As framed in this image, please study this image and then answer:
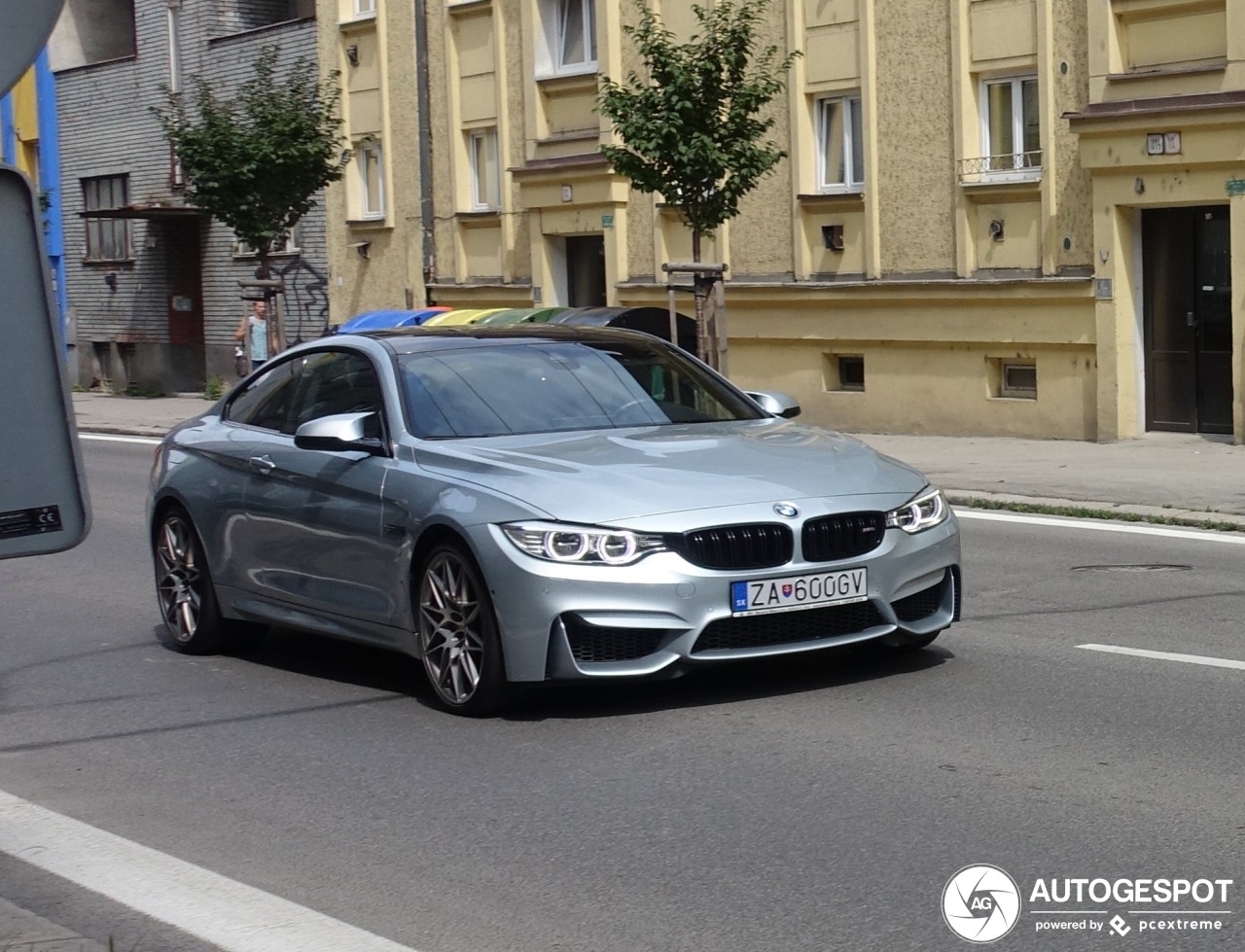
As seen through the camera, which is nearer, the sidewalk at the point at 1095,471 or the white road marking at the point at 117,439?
the sidewalk at the point at 1095,471

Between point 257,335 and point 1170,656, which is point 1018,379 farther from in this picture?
point 257,335

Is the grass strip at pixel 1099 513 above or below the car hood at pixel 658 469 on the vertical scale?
below

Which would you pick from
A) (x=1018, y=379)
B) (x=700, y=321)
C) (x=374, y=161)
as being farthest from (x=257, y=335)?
(x=1018, y=379)

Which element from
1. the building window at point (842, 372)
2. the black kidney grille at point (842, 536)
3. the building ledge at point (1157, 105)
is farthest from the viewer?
the building window at point (842, 372)

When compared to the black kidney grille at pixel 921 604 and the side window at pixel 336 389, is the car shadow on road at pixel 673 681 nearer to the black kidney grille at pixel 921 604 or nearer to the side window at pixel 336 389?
the black kidney grille at pixel 921 604

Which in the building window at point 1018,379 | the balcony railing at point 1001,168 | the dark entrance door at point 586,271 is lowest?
the building window at point 1018,379

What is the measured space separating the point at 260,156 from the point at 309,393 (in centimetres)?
2103

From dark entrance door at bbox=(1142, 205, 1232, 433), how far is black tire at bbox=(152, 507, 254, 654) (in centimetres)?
1276

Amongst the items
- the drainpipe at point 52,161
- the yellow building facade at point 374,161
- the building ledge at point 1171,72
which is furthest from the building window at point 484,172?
the drainpipe at point 52,161

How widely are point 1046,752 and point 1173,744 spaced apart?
440 mm

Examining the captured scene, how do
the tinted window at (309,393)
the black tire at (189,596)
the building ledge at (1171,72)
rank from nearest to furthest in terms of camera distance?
the tinted window at (309,393) → the black tire at (189,596) → the building ledge at (1171,72)

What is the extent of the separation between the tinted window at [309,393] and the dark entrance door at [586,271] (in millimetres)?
18897

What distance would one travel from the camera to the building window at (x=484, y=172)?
3023cm

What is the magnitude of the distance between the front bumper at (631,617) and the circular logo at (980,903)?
6.91 ft
